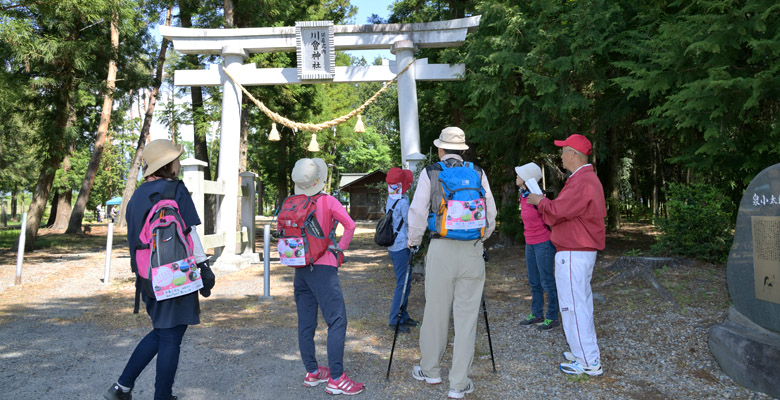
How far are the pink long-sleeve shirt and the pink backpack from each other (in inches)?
38.0

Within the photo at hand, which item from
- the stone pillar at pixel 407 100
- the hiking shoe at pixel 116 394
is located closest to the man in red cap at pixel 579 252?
the hiking shoe at pixel 116 394

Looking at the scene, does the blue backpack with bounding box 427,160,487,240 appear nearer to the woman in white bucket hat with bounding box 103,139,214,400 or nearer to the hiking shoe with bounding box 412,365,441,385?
the hiking shoe with bounding box 412,365,441,385

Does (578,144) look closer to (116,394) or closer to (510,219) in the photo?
(116,394)

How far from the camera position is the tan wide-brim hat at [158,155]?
3.45m

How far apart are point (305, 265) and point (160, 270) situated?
Result: 1.03 meters

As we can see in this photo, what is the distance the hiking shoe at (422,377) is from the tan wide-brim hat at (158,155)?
2.55 meters

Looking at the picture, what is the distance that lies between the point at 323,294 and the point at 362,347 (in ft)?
5.29

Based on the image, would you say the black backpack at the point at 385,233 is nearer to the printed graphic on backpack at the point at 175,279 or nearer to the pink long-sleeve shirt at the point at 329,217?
the pink long-sleeve shirt at the point at 329,217

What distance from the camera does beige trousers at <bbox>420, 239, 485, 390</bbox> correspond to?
3.91 metres

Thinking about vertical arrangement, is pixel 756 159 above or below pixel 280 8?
below

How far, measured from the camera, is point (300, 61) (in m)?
11.7

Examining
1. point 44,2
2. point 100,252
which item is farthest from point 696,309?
point 100,252

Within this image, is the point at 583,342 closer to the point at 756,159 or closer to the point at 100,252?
the point at 756,159

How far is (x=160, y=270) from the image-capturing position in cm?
323
